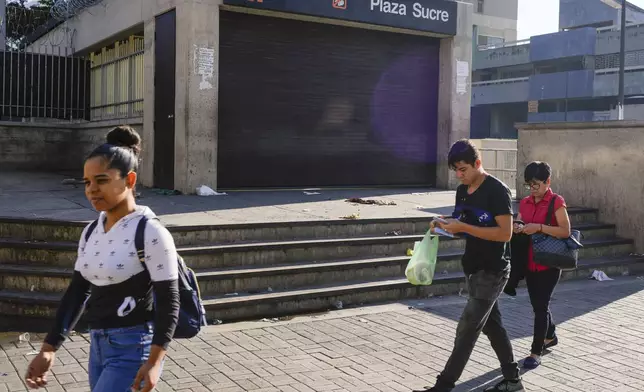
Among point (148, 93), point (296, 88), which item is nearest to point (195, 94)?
point (148, 93)

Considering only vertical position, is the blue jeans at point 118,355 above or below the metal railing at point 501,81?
below

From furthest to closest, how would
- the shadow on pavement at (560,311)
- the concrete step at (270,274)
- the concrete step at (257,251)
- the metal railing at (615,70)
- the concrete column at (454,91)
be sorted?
1. the metal railing at (615,70)
2. the concrete column at (454,91)
3. the concrete step at (257,251)
4. the concrete step at (270,274)
5. the shadow on pavement at (560,311)

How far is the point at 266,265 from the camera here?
809 cm

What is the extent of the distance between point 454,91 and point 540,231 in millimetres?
9985

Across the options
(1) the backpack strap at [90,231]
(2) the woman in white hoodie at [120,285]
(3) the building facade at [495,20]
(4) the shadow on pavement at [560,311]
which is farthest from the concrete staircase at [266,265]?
(3) the building facade at [495,20]

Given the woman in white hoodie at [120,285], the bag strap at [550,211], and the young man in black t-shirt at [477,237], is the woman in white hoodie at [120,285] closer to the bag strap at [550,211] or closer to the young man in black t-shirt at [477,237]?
the young man in black t-shirt at [477,237]

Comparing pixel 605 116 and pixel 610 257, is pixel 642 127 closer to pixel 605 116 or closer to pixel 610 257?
pixel 610 257

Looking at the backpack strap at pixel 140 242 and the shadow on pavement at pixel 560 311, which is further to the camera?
the shadow on pavement at pixel 560 311

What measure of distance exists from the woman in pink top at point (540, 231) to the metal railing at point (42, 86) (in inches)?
567

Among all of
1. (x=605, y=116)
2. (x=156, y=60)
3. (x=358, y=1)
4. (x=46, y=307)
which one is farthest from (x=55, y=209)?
(x=605, y=116)

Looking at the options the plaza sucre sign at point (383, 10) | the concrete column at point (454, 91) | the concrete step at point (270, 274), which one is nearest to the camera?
the concrete step at point (270, 274)

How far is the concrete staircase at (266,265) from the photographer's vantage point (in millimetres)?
7021

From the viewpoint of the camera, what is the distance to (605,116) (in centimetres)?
5116

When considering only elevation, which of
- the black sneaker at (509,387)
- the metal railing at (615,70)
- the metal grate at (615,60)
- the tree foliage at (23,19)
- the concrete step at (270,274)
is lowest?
the black sneaker at (509,387)
